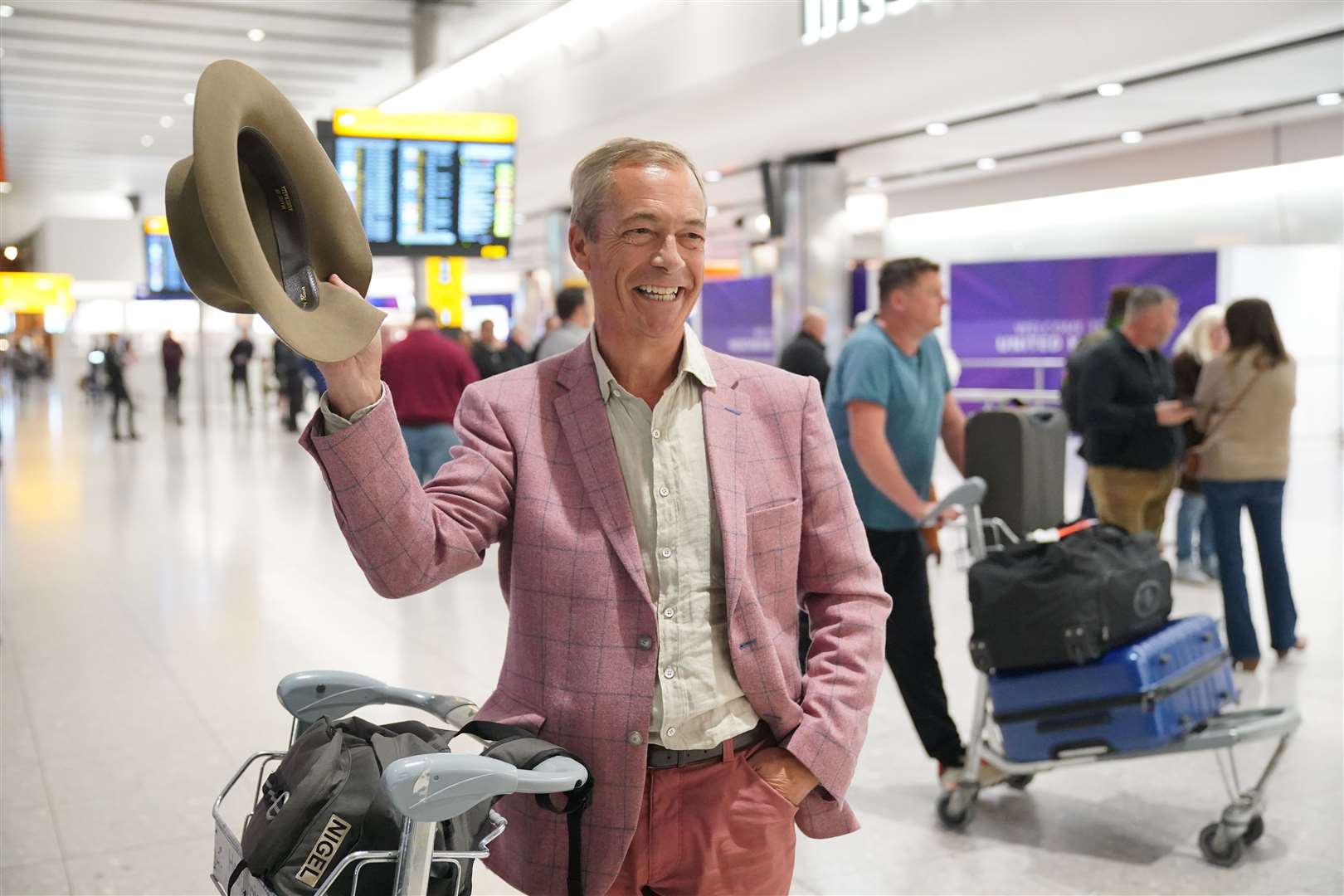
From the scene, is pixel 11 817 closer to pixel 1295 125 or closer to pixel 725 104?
pixel 725 104

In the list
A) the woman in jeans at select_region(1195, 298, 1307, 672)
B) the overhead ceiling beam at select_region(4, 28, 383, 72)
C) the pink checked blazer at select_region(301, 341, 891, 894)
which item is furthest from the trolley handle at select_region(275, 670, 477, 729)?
the overhead ceiling beam at select_region(4, 28, 383, 72)

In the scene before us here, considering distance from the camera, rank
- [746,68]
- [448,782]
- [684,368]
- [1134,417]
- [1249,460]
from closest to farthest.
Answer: [448,782] < [684,368] < [1134,417] < [1249,460] < [746,68]

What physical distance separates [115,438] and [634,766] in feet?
62.8

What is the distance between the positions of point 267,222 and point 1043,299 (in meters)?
15.6

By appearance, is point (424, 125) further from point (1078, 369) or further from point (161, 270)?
point (161, 270)

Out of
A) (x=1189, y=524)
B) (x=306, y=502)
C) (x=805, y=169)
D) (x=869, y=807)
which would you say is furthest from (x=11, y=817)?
(x=805, y=169)

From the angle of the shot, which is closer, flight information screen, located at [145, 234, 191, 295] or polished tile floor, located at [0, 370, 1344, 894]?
polished tile floor, located at [0, 370, 1344, 894]

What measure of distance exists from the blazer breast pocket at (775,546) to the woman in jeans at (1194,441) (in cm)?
453

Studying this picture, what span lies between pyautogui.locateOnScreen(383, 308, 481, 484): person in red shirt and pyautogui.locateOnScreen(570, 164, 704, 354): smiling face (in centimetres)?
632

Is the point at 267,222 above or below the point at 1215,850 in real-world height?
above

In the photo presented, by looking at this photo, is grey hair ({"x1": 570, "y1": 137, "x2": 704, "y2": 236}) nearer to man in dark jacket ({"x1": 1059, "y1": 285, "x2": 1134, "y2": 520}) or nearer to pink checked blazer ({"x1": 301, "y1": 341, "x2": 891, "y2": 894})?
pink checked blazer ({"x1": 301, "y1": 341, "x2": 891, "y2": 894})

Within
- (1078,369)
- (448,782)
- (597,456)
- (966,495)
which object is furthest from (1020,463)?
(1078,369)

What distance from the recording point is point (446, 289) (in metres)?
10.7

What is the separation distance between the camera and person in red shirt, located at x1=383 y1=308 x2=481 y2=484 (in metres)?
7.82
